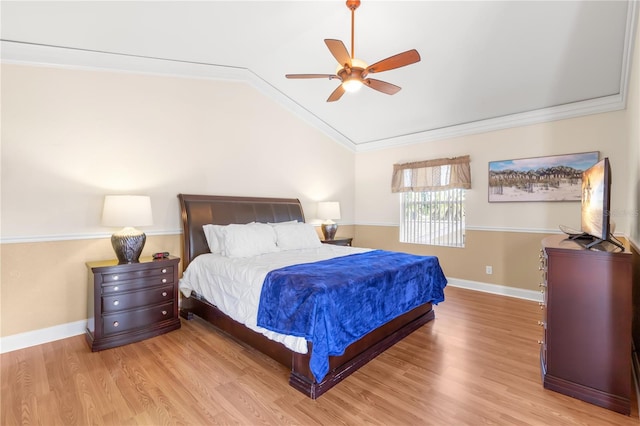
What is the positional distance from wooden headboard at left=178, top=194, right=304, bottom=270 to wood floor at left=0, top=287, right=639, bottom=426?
3.56ft

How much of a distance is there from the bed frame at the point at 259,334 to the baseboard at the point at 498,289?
1.59m

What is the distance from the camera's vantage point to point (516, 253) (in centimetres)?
429

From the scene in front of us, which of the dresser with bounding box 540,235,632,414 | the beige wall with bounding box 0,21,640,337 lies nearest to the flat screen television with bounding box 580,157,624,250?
the dresser with bounding box 540,235,632,414

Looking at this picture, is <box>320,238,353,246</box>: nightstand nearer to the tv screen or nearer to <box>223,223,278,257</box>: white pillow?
<box>223,223,278,257</box>: white pillow

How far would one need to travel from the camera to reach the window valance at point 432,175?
4.73m

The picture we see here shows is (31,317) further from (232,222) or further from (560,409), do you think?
(560,409)

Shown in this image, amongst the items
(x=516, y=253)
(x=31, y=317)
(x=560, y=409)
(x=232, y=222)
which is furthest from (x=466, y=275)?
(x=31, y=317)

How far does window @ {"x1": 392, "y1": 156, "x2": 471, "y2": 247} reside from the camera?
4.85m

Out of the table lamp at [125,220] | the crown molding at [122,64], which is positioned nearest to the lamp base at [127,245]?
the table lamp at [125,220]

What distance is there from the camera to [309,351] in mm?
2088

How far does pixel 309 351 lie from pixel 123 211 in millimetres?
2209

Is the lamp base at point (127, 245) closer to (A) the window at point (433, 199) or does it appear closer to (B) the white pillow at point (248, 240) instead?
(B) the white pillow at point (248, 240)

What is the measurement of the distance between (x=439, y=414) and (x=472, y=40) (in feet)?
11.0

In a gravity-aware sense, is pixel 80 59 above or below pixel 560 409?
above
